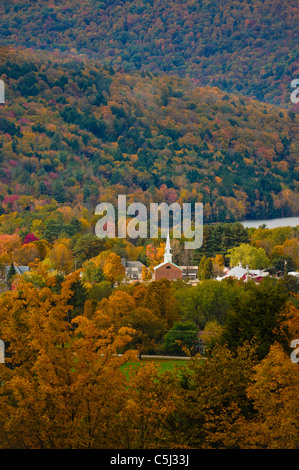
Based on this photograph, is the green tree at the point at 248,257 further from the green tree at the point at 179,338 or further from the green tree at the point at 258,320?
the green tree at the point at 258,320

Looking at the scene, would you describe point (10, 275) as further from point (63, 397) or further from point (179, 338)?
point (63, 397)

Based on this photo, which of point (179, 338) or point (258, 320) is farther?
point (179, 338)

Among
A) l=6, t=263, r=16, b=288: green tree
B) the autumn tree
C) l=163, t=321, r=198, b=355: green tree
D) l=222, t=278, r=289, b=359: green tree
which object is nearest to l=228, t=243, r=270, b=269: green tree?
l=6, t=263, r=16, b=288: green tree

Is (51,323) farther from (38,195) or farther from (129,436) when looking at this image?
(38,195)

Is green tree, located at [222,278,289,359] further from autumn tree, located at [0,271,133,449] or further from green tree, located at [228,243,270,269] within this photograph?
green tree, located at [228,243,270,269]

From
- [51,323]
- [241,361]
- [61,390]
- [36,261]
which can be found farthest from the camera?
[36,261]

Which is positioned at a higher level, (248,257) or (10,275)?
(248,257)

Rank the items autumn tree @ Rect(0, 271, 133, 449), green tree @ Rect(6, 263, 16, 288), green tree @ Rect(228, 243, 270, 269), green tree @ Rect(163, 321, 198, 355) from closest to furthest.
Answer: autumn tree @ Rect(0, 271, 133, 449)
green tree @ Rect(163, 321, 198, 355)
green tree @ Rect(6, 263, 16, 288)
green tree @ Rect(228, 243, 270, 269)

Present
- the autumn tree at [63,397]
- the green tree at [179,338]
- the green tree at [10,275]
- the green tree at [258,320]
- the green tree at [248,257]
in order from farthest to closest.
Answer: the green tree at [248,257] < the green tree at [10,275] < the green tree at [179,338] < the green tree at [258,320] < the autumn tree at [63,397]

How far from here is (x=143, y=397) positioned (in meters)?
29.4

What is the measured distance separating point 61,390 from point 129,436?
2876 mm

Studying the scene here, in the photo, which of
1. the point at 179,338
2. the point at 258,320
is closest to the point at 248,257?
the point at 179,338

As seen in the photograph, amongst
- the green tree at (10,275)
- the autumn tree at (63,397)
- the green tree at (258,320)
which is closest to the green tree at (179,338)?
the green tree at (258,320)

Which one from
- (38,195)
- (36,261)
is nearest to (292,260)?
(36,261)
